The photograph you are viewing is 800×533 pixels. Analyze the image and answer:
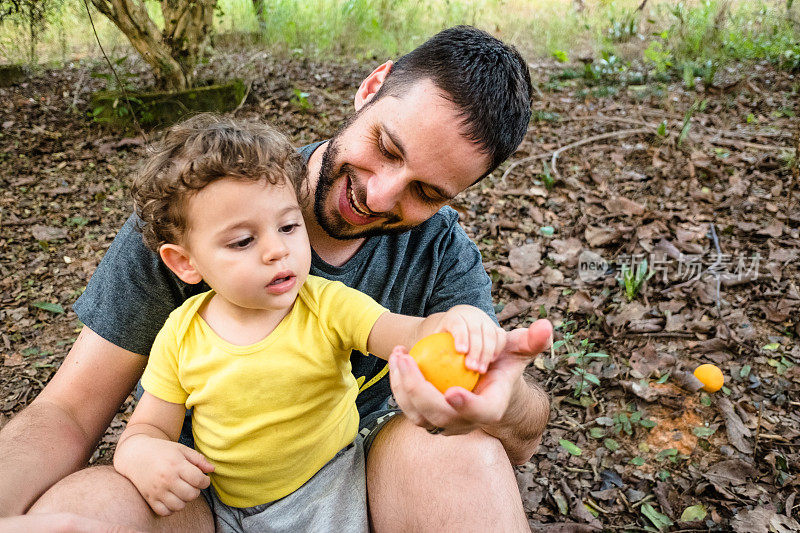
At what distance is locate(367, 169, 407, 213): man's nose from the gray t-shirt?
25cm

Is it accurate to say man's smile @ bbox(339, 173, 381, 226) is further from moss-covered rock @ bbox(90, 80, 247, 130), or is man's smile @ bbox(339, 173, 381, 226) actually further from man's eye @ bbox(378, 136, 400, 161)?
moss-covered rock @ bbox(90, 80, 247, 130)

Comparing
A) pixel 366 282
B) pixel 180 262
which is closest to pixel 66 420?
pixel 180 262

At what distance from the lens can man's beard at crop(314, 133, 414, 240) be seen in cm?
200

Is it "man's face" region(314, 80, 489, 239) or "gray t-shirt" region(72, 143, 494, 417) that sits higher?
"man's face" region(314, 80, 489, 239)

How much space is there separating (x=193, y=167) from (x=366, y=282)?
76 centimetres

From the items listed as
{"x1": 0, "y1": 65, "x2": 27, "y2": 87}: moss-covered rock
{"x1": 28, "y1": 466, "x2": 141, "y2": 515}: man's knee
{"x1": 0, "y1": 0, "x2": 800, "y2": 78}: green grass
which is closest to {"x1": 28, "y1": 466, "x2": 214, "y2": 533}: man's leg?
{"x1": 28, "y1": 466, "x2": 141, "y2": 515}: man's knee

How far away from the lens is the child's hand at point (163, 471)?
5.03 feet

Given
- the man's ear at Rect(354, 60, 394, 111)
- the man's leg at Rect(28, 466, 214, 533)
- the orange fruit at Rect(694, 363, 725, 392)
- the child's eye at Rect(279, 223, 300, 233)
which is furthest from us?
the orange fruit at Rect(694, 363, 725, 392)

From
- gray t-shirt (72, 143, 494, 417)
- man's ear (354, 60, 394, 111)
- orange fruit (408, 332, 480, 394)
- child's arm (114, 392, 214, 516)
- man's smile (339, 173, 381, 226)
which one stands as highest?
man's ear (354, 60, 394, 111)

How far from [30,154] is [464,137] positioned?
4838mm

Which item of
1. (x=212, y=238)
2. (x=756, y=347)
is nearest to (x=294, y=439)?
(x=212, y=238)

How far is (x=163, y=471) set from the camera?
1.54 meters

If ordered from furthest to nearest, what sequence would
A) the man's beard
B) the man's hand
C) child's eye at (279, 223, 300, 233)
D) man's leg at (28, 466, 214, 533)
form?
the man's beard < child's eye at (279, 223, 300, 233) < man's leg at (28, 466, 214, 533) < the man's hand

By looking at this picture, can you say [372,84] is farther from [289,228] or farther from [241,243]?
[241,243]
